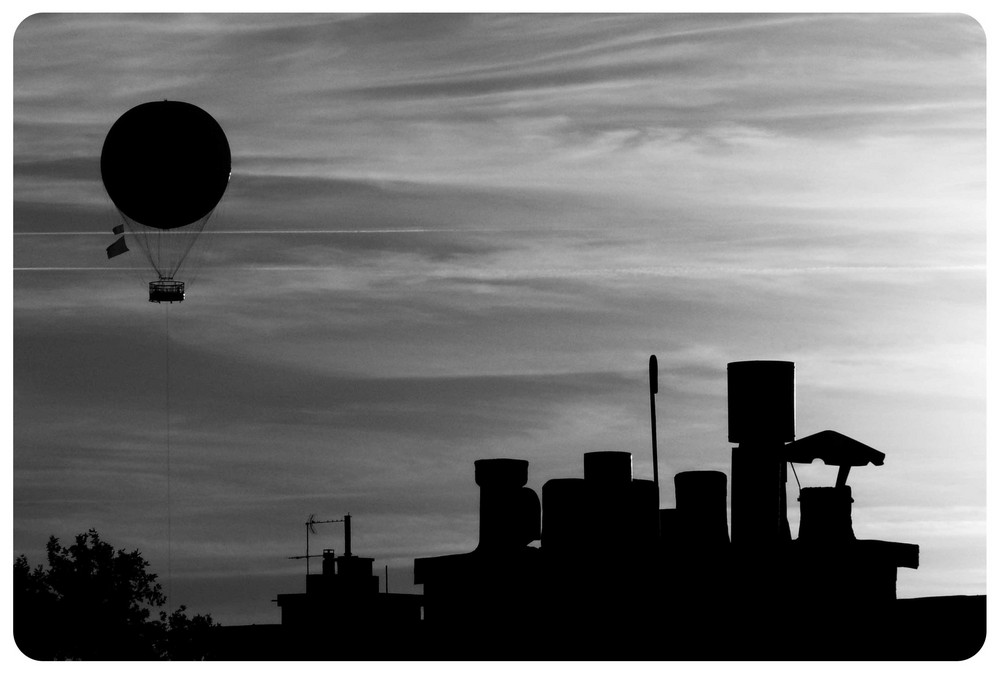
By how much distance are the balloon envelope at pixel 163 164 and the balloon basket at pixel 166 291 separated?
234 cm

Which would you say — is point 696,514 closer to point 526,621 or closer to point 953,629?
point 526,621

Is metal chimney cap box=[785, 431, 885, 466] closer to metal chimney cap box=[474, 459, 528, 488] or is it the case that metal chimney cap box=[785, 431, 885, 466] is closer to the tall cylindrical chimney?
the tall cylindrical chimney

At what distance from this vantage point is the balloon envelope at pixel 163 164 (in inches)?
1113

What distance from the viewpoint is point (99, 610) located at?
4412 cm

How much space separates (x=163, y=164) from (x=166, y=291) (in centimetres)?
387

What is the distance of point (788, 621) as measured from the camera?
1642 cm

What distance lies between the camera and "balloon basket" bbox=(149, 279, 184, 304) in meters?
31.0

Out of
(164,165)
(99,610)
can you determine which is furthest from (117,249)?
(99,610)

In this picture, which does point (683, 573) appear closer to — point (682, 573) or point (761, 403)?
point (682, 573)

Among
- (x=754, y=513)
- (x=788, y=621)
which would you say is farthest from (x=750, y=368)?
(x=788, y=621)

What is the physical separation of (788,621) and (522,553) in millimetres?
2937

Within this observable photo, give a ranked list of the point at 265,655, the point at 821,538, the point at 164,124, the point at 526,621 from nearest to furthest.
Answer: the point at 526,621
the point at 821,538
the point at 265,655
the point at 164,124

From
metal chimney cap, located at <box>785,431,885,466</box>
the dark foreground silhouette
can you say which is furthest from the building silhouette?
metal chimney cap, located at <box>785,431,885,466</box>

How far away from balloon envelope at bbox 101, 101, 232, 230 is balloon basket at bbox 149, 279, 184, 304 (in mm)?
2335
